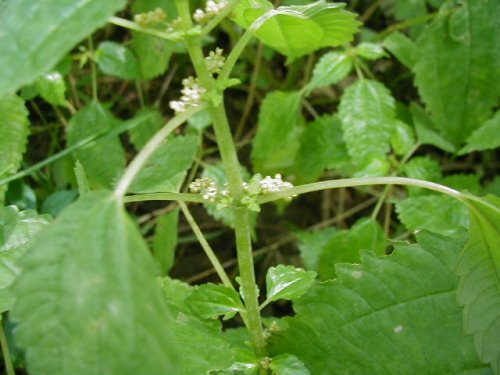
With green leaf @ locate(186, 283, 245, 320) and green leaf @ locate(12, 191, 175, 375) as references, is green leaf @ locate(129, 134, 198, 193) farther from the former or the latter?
green leaf @ locate(12, 191, 175, 375)

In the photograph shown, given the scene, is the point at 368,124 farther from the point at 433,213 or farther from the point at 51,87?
the point at 51,87

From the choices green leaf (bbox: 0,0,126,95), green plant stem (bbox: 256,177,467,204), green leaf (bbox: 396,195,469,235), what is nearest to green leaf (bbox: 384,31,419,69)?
green leaf (bbox: 396,195,469,235)

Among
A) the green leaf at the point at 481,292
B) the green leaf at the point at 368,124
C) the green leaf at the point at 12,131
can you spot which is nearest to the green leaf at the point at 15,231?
the green leaf at the point at 12,131

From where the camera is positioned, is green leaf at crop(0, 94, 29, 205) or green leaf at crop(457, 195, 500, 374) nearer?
green leaf at crop(457, 195, 500, 374)

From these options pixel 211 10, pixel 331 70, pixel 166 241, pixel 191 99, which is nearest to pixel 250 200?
pixel 191 99

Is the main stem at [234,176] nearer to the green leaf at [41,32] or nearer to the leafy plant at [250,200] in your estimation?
the leafy plant at [250,200]

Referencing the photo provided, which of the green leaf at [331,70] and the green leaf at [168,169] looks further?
the green leaf at [331,70]
